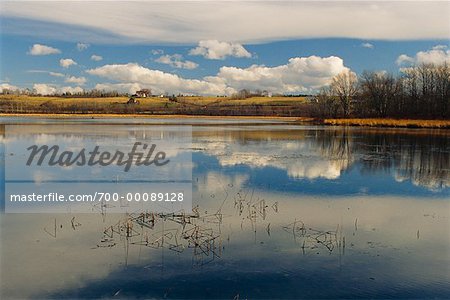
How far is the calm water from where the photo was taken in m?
4.19

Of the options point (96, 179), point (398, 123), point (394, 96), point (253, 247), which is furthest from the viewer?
point (394, 96)

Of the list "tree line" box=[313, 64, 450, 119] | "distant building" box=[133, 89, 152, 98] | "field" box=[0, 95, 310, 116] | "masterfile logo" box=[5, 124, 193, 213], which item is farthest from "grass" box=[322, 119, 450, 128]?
"distant building" box=[133, 89, 152, 98]

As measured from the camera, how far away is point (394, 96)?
4691cm

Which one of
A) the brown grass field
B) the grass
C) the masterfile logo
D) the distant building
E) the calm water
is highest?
the distant building

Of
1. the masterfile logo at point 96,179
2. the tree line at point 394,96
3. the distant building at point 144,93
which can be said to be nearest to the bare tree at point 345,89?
the tree line at point 394,96

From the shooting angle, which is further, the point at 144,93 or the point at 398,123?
the point at 144,93

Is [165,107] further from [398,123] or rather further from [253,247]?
[253,247]

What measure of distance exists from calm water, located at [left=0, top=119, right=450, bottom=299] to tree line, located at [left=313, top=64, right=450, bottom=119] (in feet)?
121

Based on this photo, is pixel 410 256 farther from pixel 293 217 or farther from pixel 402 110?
pixel 402 110

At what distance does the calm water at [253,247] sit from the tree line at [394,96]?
36840 millimetres

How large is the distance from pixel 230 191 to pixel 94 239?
3448 millimetres

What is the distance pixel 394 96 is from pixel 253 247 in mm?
45711

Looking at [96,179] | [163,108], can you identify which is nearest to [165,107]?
[163,108]

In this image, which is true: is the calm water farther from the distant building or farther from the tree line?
the distant building
